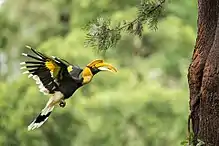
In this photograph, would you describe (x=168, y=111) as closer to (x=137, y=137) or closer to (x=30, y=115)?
(x=137, y=137)

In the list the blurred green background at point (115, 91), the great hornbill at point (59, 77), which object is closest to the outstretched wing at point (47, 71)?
the great hornbill at point (59, 77)

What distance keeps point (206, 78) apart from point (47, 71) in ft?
1.67

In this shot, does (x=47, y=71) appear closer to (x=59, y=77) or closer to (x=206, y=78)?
(x=59, y=77)

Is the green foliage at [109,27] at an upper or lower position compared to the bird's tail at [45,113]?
upper

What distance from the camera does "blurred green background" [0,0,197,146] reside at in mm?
5176

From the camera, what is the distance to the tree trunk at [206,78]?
199 cm

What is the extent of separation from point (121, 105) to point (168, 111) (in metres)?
0.41

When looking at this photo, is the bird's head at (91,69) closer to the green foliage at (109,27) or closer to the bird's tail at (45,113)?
the bird's tail at (45,113)

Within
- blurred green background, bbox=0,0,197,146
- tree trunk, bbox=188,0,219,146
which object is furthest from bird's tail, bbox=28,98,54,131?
blurred green background, bbox=0,0,197,146

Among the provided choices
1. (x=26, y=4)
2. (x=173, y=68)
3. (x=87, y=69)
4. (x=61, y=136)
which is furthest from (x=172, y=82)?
(x=87, y=69)

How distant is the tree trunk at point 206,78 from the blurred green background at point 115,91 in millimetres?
2658

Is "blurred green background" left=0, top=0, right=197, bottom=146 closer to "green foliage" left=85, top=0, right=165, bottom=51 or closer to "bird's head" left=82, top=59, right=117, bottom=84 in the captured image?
"green foliage" left=85, top=0, right=165, bottom=51

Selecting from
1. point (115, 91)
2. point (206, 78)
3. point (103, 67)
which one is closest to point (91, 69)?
point (103, 67)

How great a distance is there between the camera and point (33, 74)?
2.15m
